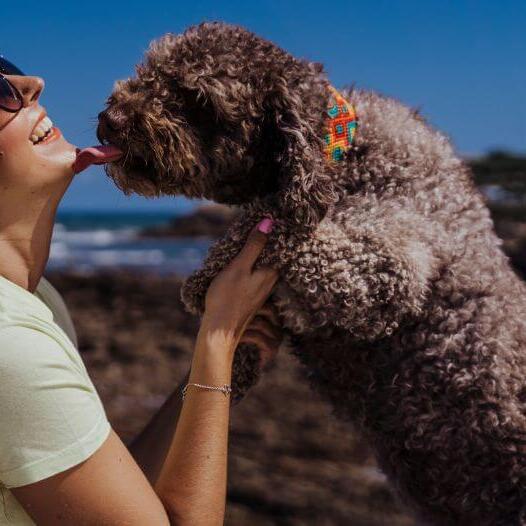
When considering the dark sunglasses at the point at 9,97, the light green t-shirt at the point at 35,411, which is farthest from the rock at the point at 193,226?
the light green t-shirt at the point at 35,411

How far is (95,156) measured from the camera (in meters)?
2.80

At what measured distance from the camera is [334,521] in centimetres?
511

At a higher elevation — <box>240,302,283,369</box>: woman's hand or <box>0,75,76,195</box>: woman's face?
<box>0,75,76,195</box>: woman's face

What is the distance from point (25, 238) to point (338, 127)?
3.72 ft

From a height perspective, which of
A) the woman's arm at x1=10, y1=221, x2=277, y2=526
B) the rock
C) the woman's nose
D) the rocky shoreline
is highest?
the rock

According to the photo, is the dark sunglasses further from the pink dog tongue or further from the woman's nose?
the pink dog tongue

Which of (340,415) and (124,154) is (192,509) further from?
(124,154)

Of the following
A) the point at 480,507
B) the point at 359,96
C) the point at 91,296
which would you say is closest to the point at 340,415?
the point at 480,507

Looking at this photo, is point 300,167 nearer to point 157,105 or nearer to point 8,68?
point 157,105

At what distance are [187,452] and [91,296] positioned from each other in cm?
752

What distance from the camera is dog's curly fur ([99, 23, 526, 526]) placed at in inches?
113

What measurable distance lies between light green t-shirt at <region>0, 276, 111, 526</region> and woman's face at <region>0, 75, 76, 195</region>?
0.40m

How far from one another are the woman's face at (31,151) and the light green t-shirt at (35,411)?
396 millimetres

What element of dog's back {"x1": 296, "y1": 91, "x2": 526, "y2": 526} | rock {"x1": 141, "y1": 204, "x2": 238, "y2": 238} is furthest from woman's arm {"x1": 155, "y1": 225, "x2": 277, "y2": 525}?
rock {"x1": 141, "y1": 204, "x2": 238, "y2": 238}
